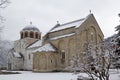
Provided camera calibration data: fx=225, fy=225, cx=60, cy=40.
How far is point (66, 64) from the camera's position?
140 ft

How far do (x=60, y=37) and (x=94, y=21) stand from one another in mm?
7427

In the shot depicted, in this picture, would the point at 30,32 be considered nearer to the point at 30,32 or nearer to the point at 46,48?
the point at 30,32

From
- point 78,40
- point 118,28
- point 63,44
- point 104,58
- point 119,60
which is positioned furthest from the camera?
point 63,44

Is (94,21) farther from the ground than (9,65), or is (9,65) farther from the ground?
(94,21)

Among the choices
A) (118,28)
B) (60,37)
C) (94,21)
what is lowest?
(118,28)

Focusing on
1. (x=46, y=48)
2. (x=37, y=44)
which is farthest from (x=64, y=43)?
(x=37, y=44)

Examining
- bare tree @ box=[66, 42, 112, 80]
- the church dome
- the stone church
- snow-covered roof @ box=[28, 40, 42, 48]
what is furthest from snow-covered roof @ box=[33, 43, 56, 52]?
bare tree @ box=[66, 42, 112, 80]

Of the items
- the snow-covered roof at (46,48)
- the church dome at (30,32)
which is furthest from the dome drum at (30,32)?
the snow-covered roof at (46,48)

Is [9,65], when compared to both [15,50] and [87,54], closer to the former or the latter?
[15,50]

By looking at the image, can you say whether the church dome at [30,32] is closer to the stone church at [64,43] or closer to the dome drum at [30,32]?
the dome drum at [30,32]

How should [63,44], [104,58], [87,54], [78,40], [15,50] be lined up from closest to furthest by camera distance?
1. [104,58]
2. [87,54]
3. [78,40]
4. [63,44]
5. [15,50]

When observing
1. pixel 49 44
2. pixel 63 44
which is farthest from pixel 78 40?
pixel 49 44

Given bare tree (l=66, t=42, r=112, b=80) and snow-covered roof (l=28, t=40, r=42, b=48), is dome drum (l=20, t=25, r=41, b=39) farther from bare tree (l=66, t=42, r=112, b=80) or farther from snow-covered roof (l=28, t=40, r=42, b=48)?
bare tree (l=66, t=42, r=112, b=80)

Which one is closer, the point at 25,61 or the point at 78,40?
the point at 78,40
